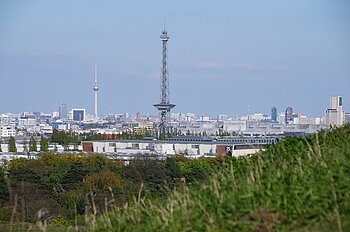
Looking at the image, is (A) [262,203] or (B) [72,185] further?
(B) [72,185]

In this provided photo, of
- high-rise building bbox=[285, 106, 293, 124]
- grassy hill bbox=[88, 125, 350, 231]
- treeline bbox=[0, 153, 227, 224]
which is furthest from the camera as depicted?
high-rise building bbox=[285, 106, 293, 124]

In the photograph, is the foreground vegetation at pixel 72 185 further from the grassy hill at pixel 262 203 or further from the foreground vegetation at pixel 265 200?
the grassy hill at pixel 262 203

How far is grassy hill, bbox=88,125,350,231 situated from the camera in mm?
4320

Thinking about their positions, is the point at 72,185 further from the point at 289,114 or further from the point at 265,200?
the point at 289,114

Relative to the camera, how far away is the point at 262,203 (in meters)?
4.46

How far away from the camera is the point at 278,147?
20.5ft

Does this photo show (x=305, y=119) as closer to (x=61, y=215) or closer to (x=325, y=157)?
(x=61, y=215)

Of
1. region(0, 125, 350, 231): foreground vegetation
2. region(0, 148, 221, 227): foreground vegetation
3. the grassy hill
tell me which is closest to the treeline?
region(0, 148, 221, 227): foreground vegetation

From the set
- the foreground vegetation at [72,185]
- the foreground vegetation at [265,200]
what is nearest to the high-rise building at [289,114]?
the foreground vegetation at [72,185]

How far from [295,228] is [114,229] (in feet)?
3.74

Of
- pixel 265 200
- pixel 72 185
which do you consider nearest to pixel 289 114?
pixel 72 185

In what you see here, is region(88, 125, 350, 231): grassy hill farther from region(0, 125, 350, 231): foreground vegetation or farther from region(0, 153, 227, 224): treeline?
region(0, 153, 227, 224): treeline

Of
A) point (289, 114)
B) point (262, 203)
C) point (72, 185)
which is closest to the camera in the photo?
point (262, 203)

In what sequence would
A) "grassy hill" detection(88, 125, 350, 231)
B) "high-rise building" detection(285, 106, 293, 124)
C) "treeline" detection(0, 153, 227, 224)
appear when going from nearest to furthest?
"grassy hill" detection(88, 125, 350, 231) → "treeline" detection(0, 153, 227, 224) → "high-rise building" detection(285, 106, 293, 124)
